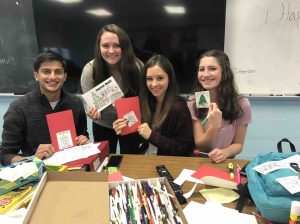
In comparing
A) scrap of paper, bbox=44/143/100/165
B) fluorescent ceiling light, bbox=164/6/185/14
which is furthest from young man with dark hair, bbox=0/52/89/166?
fluorescent ceiling light, bbox=164/6/185/14

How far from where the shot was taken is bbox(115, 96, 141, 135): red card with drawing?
164cm

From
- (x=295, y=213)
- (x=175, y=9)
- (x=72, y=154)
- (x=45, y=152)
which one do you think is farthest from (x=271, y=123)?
(x=45, y=152)

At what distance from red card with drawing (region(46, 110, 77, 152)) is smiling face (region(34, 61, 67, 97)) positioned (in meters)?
0.28

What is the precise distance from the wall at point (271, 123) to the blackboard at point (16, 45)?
8.31ft

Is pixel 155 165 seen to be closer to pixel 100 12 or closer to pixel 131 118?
pixel 131 118

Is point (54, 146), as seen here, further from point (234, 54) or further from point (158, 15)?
point (234, 54)

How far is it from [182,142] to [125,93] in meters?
0.60

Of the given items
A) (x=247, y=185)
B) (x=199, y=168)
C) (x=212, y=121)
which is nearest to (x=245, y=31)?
(x=212, y=121)

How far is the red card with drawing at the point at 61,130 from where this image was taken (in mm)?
1482

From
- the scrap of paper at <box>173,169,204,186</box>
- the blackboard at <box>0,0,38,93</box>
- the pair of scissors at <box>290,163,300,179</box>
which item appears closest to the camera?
the pair of scissors at <box>290,163,300,179</box>

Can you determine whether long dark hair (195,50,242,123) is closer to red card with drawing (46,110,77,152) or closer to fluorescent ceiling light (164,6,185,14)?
red card with drawing (46,110,77,152)

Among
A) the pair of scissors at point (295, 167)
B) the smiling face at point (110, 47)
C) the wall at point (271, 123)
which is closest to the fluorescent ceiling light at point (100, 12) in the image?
the smiling face at point (110, 47)

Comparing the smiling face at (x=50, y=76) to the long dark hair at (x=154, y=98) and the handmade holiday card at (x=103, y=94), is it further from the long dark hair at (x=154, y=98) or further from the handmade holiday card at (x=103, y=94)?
the long dark hair at (x=154, y=98)

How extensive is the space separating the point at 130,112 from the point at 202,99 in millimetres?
478
